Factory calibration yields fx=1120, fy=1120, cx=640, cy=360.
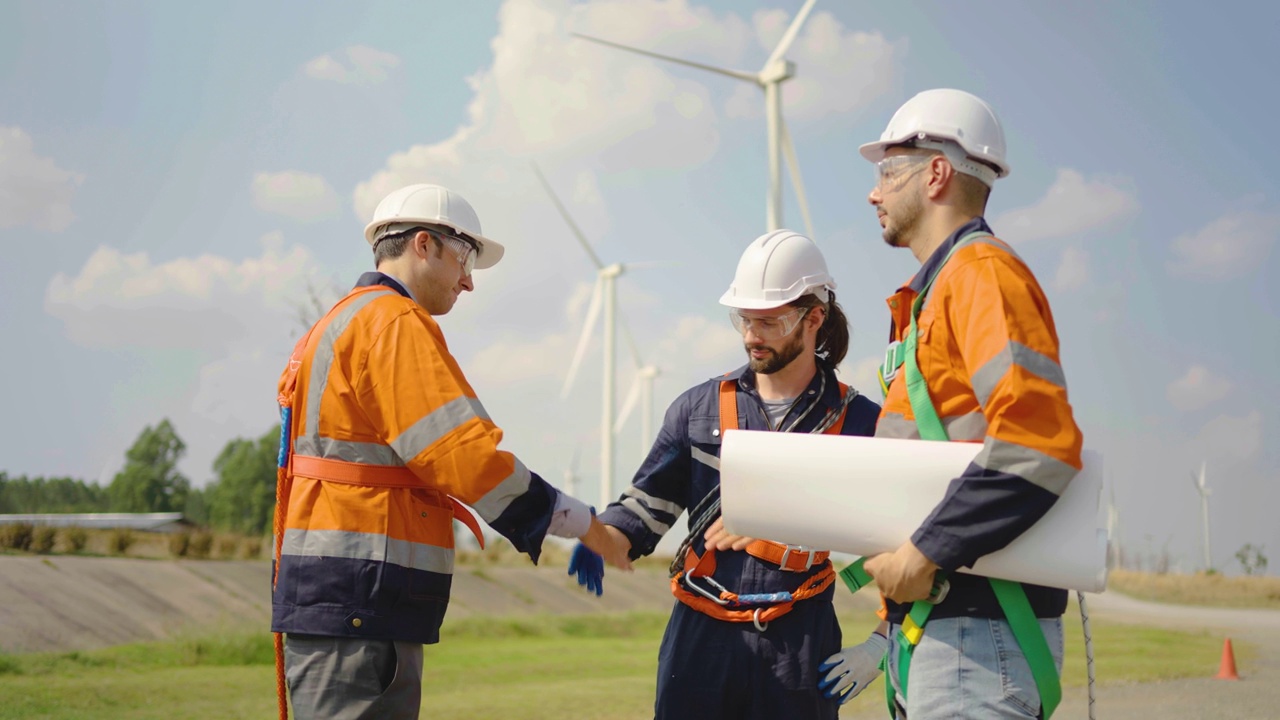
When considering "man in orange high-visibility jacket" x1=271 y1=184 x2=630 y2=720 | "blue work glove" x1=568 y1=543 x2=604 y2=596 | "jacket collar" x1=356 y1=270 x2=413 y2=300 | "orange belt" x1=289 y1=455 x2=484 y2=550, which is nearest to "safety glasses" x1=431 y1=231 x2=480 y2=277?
"jacket collar" x1=356 y1=270 x2=413 y2=300

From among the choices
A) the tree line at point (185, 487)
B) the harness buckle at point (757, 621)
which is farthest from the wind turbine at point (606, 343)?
the harness buckle at point (757, 621)

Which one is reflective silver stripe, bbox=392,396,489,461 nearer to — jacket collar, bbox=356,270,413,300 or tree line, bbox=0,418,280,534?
jacket collar, bbox=356,270,413,300

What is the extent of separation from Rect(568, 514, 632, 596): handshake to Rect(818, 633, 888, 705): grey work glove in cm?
95

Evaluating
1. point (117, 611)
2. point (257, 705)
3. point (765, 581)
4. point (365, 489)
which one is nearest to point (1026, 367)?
point (765, 581)

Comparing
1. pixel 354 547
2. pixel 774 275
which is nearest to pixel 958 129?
pixel 774 275

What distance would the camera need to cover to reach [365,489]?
13.1 ft

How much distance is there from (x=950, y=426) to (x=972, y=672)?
26.7 inches

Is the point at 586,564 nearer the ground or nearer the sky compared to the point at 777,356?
nearer the ground

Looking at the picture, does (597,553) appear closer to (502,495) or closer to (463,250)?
(502,495)

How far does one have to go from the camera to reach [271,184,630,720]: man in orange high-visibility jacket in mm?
3918

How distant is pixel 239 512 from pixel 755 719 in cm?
3878

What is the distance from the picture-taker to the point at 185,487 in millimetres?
37125

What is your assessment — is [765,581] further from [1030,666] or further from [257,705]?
[257,705]

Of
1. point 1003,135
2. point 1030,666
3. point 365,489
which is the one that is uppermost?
point 1003,135
